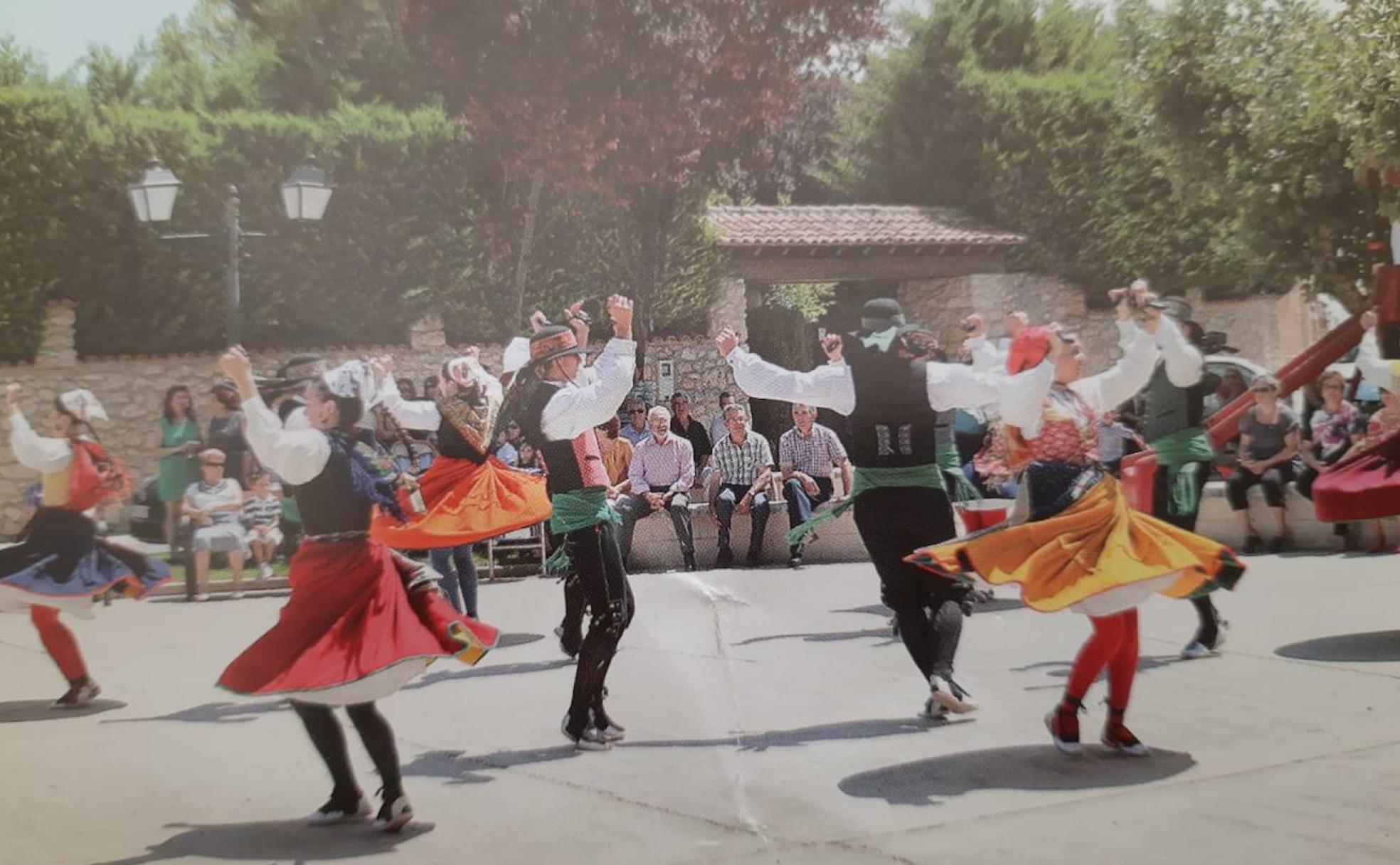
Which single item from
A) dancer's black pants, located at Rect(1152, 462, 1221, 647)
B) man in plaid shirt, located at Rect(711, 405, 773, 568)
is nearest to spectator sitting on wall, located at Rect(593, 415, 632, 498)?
man in plaid shirt, located at Rect(711, 405, 773, 568)

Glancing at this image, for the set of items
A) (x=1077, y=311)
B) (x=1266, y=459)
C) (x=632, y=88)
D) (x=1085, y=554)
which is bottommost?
(x=1085, y=554)

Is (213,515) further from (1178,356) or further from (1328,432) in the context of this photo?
(1328,432)

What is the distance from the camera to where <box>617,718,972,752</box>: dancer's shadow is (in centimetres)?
429

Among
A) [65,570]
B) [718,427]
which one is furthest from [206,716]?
[718,427]

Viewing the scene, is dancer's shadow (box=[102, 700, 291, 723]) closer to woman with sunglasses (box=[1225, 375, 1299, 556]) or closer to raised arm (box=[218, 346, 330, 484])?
raised arm (box=[218, 346, 330, 484])

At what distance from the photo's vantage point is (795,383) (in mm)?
4207

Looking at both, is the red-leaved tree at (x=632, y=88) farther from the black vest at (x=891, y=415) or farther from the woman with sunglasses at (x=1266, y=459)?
the woman with sunglasses at (x=1266, y=459)

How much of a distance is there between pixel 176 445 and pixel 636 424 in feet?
4.26

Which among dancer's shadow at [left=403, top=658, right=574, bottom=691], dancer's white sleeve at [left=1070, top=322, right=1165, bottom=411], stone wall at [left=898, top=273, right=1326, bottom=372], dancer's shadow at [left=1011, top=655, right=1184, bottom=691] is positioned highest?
stone wall at [left=898, top=273, right=1326, bottom=372]

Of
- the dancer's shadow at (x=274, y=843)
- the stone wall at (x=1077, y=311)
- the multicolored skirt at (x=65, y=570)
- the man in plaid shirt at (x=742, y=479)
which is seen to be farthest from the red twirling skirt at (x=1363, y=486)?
the multicolored skirt at (x=65, y=570)

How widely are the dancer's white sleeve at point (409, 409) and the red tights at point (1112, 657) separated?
5.18ft

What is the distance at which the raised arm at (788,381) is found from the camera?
3893 mm

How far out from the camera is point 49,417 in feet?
11.2

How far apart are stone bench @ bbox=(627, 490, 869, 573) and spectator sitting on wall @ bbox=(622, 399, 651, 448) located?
2.13 feet
